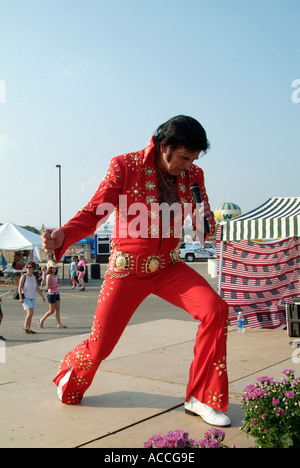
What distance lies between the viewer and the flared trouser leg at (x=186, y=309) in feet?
10.2

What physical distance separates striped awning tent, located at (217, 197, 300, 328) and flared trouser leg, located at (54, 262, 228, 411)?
3867 mm

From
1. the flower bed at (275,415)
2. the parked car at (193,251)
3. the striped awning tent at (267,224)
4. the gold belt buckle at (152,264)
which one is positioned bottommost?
the parked car at (193,251)

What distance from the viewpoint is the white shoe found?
10.1 feet

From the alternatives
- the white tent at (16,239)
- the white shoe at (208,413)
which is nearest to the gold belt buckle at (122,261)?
the white shoe at (208,413)

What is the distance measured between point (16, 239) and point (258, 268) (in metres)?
14.5

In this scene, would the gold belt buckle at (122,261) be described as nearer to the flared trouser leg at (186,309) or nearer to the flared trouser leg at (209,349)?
the flared trouser leg at (186,309)

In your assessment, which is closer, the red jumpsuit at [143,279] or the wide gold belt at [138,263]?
the red jumpsuit at [143,279]

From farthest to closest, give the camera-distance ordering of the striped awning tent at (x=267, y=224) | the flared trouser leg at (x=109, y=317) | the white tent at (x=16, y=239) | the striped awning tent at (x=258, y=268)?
1. the white tent at (x=16, y=239)
2. the striped awning tent at (x=258, y=268)
3. the striped awning tent at (x=267, y=224)
4. the flared trouser leg at (x=109, y=317)

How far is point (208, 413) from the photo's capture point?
3.13m

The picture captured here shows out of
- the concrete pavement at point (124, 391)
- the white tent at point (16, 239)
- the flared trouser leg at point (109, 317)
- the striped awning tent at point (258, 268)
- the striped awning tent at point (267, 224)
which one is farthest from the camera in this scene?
the white tent at point (16, 239)

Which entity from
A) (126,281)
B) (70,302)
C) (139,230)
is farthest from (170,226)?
(70,302)

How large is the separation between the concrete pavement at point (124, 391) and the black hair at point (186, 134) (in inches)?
74.2

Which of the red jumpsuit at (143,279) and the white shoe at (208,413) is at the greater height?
the red jumpsuit at (143,279)

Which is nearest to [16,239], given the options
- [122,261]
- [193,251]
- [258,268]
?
[258,268]
